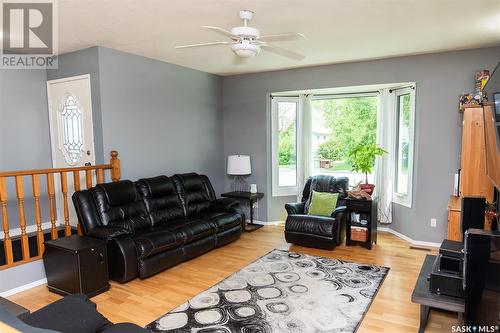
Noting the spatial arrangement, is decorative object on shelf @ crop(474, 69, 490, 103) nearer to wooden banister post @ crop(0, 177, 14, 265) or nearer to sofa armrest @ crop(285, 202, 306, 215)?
sofa armrest @ crop(285, 202, 306, 215)

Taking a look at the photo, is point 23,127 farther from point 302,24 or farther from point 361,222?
point 361,222

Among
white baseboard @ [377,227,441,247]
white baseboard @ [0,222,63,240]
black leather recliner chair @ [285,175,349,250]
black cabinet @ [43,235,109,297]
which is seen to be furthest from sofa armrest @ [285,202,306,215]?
white baseboard @ [0,222,63,240]

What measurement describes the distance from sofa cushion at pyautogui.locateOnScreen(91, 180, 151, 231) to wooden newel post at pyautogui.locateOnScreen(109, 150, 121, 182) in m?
0.16

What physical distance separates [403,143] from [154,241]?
3.83 metres

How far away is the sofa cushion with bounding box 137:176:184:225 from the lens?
4.16 m

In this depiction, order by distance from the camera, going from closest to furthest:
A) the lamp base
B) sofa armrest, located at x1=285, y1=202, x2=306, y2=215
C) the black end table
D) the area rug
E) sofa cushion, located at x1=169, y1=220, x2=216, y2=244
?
1. the black end table
2. the area rug
3. sofa cushion, located at x1=169, y1=220, x2=216, y2=244
4. sofa armrest, located at x1=285, y1=202, x2=306, y2=215
5. the lamp base

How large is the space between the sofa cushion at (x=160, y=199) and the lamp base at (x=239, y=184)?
1.70 metres

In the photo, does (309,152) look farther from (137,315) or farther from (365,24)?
(137,315)

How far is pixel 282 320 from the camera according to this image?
2.70 metres

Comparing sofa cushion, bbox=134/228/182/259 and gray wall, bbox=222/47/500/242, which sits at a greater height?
gray wall, bbox=222/47/500/242

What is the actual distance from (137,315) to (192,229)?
4.22 ft

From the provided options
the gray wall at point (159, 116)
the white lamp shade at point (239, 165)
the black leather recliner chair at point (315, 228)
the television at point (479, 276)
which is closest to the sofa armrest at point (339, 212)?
the black leather recliner chair at point (315, 228)

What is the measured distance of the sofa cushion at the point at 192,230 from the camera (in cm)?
381

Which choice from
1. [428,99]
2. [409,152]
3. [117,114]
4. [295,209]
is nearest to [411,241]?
[409,152]
